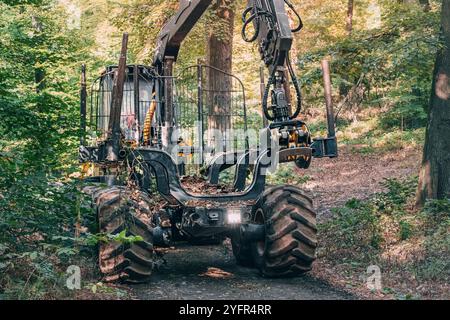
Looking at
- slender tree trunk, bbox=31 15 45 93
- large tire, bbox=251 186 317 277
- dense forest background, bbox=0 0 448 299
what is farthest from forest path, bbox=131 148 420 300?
slender tree trunk, bbox=31 15 45 93

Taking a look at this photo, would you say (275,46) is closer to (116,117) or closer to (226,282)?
(116,117)

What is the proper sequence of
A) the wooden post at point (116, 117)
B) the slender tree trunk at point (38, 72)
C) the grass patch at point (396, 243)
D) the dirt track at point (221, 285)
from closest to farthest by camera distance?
the dirt track at point (221, 285) → the grass patch at point (396, 243) → the wooden post at point (116, 117) → the slender tree trunk at point (38, 72)

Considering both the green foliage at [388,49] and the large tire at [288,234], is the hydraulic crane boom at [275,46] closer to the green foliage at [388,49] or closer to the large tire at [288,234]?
the large tire at [288,234]

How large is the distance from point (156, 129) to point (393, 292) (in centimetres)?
545

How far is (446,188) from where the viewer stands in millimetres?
11820

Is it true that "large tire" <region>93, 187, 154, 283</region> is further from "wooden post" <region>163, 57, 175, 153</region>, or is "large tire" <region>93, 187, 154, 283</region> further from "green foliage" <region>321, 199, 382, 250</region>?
"green foliage" <region>321, 199, 382, 250</region>

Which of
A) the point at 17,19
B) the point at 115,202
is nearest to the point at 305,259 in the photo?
the point at 115,202

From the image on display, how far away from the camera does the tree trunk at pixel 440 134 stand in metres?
11.8

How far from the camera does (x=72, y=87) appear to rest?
17359 millimetres

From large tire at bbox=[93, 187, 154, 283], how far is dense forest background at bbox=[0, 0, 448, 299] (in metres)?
0.36

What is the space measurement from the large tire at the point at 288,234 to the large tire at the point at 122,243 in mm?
1643

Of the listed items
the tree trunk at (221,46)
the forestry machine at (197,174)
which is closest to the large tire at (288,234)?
the forestry machine at (197,174)

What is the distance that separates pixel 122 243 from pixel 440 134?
6.60 meters
